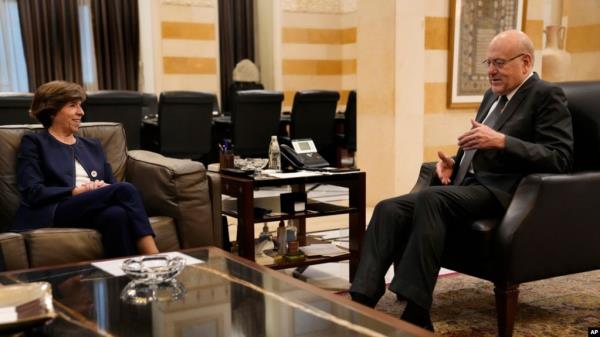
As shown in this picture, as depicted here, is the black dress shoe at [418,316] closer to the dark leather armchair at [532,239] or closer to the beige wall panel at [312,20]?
the dark leather armchair at [532,239]

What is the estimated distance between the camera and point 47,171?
10.2ft

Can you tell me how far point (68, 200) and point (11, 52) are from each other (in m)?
Answer: 6.27

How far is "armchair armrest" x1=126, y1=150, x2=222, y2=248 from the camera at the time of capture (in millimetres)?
3111

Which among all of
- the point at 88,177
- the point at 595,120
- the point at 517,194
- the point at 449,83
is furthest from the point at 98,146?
the point at 449,83

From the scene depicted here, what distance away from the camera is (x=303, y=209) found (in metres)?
3.40

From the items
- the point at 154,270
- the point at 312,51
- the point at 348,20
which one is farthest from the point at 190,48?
the point at 154,270

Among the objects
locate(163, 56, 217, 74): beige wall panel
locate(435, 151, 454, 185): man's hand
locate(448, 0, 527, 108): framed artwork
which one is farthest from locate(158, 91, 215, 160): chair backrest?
locate(435, 151, 454, 185): man's hand

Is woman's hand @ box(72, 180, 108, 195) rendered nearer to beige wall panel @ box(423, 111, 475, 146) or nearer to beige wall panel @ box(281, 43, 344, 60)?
beige wall panel @ box(423, 111, 475, 146)

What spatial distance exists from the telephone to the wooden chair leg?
4.17 ft

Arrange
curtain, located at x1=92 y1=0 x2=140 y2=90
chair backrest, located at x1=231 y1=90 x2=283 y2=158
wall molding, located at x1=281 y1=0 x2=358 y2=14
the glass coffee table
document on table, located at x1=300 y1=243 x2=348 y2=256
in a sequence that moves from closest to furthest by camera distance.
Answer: the glass coffee table
document on table, located at x1=300 y1=243 x2=348 y2=256
chair backrest, located at x1=231 y1=90 x2=283 y2=158
curtain, located at x1=92 y1=0 x2=140 y2=90
wall molding, located at x1=281 y1=0 x2=358 y2=14

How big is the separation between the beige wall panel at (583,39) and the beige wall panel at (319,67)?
3.83 meters

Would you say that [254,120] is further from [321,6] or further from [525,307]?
[321,6]

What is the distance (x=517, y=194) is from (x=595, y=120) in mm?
665

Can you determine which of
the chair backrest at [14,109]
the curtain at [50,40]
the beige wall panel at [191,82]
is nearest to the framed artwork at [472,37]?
the chair backrest at [14,109]
